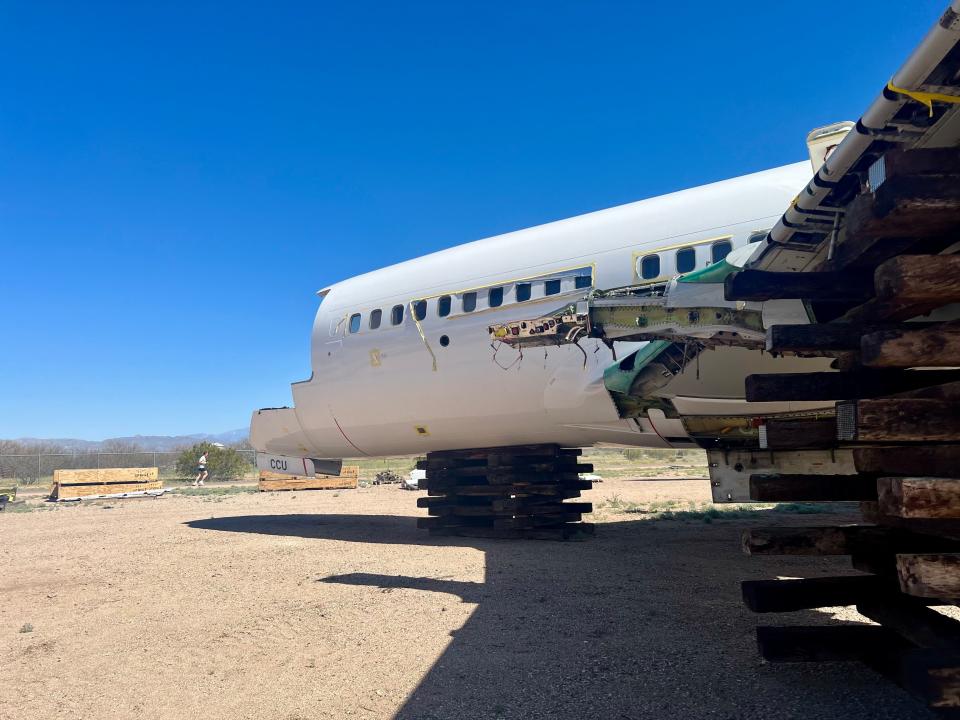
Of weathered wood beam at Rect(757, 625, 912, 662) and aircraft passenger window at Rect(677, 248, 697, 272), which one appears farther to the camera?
aircraft passenger window at Rect(677, 248, 697, 272)

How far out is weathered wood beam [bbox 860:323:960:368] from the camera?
2924 millimetres

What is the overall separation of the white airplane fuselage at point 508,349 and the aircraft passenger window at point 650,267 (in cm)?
1

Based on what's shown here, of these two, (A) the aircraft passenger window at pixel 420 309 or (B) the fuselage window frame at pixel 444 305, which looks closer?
(B) the fuselage window frame at pixel 444 305

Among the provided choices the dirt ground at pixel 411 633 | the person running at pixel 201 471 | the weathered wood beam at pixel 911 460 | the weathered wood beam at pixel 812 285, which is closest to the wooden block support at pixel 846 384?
the weathered wood beam at pixel 911 460

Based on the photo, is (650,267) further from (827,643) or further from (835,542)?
(827,643)

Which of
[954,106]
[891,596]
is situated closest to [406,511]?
[891,596]

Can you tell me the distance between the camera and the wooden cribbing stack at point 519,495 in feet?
36.2

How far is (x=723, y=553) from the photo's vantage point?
30.3ft

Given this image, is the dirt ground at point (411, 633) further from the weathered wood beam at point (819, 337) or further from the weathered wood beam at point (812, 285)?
the weathered wood beam at point (812, 285)

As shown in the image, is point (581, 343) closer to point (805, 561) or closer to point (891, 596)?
point (805, 561)

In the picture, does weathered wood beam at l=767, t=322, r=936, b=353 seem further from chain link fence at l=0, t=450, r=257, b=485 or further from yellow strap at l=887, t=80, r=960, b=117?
chain link fence at l=0, t=450, r=257, b=485

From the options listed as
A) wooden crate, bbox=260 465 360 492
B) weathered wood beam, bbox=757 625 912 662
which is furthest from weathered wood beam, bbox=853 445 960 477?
wooden crate, bbox=260 465 360 492

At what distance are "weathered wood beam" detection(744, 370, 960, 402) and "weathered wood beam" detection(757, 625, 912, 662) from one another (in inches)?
58.6

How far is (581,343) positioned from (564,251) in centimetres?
128
